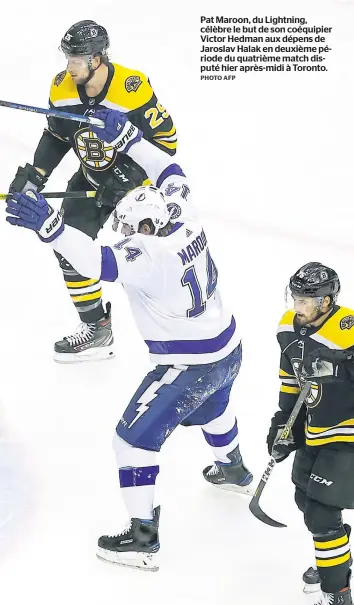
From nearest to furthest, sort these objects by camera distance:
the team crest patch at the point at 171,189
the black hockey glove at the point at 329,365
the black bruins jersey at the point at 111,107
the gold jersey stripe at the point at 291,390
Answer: the black hockey glove at the point at 329,365 → the gold jersey stripe at the point at 291,390 → the team crest patch at the point at 171,189 → the black bruins jersey at the point at 111,107

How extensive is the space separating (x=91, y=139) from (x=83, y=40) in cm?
39

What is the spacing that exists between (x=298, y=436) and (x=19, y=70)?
474cm

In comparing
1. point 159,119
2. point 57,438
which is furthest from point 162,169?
point 57,438

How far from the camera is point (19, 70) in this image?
681 centimetres

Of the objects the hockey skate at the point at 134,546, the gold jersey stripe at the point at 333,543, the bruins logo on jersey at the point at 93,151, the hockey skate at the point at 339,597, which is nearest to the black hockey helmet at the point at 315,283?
the gold jersey stripe at the point at 333,543

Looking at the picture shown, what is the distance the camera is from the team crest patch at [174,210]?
2.88 meters

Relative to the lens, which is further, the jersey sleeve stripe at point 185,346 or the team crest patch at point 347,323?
the jersey sleeve stripe at point 185,346

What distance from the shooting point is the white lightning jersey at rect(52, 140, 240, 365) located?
266 centimetres

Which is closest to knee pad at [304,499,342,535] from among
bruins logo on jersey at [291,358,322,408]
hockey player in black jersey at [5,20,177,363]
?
bruins logo on jersey at [291,358,322,408]

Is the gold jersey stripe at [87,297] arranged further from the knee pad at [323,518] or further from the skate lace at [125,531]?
the knee pad at [323,518]

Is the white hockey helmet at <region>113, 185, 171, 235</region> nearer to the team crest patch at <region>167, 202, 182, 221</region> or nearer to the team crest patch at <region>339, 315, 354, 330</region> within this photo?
the team crest patch at <region>167, 202, 182, 221</region>

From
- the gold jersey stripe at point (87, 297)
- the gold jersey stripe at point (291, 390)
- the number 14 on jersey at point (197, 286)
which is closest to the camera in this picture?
the gold jersey stripe at point (291, 390)

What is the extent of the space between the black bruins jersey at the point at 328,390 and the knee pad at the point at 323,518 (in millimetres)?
164

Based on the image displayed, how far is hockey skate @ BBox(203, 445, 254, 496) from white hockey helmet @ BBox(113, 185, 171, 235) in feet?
2.83
